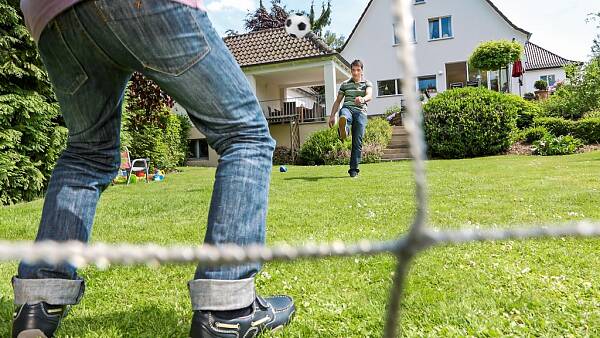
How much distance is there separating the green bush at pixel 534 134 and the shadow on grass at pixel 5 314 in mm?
10965

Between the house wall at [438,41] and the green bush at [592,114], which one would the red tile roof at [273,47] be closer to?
the house wall at [438,41]

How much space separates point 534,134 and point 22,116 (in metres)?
9.97

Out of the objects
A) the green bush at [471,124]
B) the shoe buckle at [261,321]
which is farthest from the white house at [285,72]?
the shoe buckle at [261,321]

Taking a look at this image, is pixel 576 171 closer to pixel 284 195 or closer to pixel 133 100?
pixel 284 195

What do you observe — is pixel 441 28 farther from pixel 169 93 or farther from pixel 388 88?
pixel 169 93

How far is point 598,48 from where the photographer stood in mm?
14133

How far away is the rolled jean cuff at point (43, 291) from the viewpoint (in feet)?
3.78

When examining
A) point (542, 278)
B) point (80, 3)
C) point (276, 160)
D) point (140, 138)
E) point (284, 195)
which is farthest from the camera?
point (276, 160)

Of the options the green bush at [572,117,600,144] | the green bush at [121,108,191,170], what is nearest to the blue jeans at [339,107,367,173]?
the green bush at [121,108,191,170]

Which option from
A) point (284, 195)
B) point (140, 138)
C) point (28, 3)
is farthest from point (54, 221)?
point (140, 138)

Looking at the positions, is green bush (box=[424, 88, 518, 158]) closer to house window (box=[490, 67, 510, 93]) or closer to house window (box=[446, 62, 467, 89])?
house window (box=[490, 67, 510, 93])

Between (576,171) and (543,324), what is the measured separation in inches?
203

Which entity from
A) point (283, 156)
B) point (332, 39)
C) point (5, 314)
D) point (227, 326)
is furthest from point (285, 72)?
point (332, 39)

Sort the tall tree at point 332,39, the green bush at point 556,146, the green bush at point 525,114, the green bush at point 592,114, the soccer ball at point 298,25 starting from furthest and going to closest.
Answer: the tall tree at point 332,39
the green bush at point 525,114
the green bush at point 592,114
the green bush at point 556,146
the soccer ball at point 298,25
